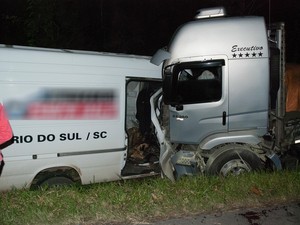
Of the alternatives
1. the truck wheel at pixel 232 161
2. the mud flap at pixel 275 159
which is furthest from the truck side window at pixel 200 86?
the mud flap at pixel 275 159

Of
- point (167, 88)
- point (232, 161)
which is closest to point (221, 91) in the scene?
point (167, 88)

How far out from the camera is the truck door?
645 centimetres

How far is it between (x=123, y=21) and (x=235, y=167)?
43.1ft

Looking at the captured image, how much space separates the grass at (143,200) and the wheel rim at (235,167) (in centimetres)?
98

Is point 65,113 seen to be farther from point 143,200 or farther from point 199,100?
point 199,100

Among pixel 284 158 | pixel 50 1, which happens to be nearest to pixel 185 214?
pixel 284 158

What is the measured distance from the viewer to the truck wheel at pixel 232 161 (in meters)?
6.42

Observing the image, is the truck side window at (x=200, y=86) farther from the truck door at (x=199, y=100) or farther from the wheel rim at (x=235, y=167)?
the wheel rim at (x=235, y=167)

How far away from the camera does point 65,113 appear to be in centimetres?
580

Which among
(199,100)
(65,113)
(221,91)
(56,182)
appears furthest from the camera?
(199,100)

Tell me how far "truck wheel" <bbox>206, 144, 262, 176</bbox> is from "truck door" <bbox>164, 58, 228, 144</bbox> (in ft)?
1.18

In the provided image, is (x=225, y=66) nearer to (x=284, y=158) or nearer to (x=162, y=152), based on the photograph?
(x=162, y=152)

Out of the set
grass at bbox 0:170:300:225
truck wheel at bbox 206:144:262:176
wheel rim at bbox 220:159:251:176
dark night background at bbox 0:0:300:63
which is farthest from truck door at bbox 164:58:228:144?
dark night background at bbox 0:0:300:63

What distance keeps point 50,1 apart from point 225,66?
30.6ft
